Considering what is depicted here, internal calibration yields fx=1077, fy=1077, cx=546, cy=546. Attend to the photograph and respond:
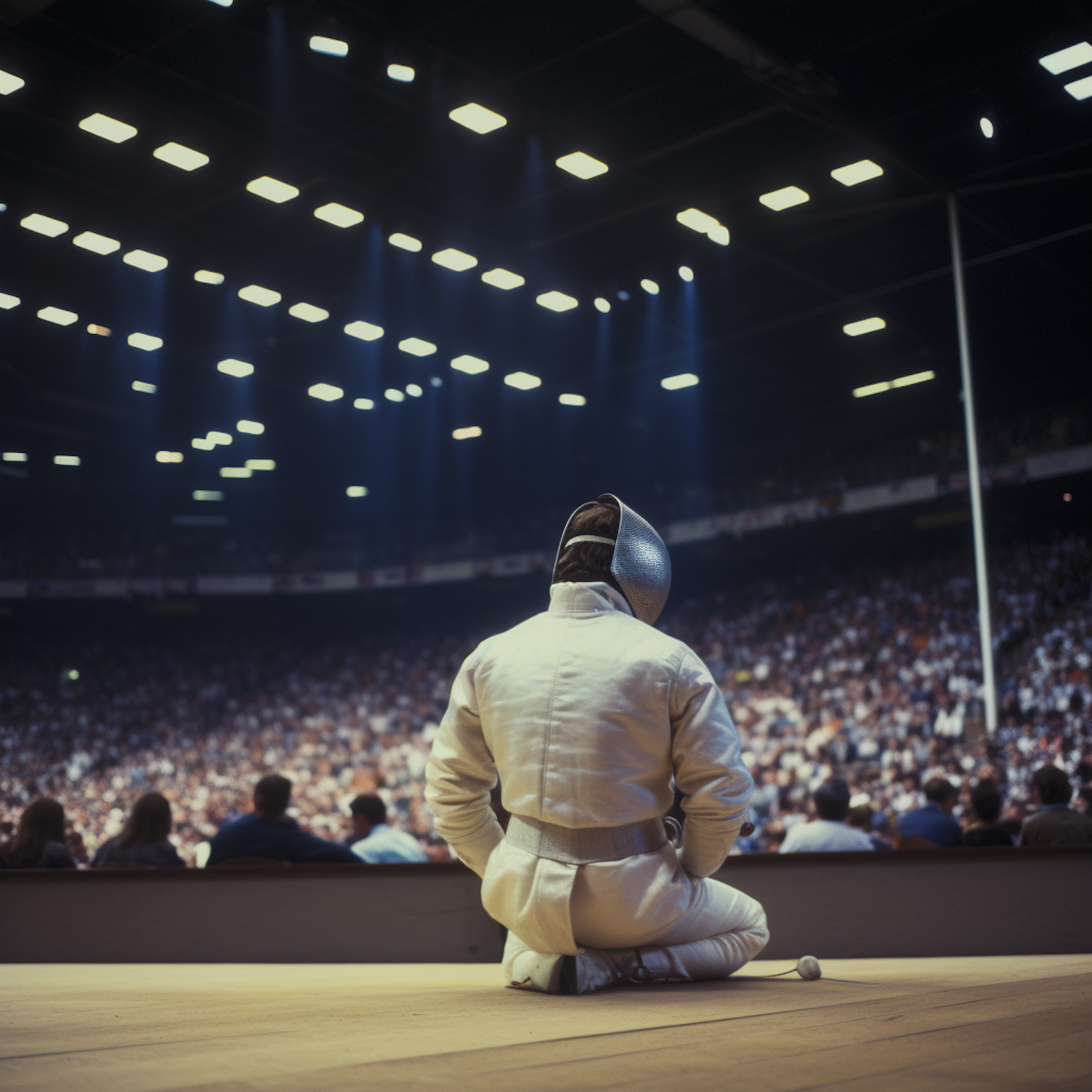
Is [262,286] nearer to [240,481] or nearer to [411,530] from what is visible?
[240,481]

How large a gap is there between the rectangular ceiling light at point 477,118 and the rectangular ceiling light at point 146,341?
20.6ft

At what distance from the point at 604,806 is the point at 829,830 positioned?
7.78ft

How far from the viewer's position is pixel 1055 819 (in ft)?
13.2

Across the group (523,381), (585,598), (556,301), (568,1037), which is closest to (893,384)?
(523,381)

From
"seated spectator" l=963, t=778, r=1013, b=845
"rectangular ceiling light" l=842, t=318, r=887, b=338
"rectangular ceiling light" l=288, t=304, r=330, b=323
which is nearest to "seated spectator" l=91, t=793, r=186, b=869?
"seated spectator" l=963, t=778, r=1013, b=845

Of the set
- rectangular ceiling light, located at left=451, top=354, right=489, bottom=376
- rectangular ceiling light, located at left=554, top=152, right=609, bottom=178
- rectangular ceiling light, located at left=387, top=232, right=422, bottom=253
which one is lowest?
rectangular ceiling light, located at left=554, top=152, right=609, bottom=178

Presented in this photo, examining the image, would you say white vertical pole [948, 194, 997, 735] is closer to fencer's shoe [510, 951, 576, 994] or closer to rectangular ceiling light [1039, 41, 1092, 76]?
rectangular ceiling light [1039, 41, 1092, 76]

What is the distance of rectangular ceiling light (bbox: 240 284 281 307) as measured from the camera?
1213cm

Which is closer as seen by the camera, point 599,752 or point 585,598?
point 599,752

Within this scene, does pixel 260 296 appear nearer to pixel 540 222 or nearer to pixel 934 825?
pixel 540 222

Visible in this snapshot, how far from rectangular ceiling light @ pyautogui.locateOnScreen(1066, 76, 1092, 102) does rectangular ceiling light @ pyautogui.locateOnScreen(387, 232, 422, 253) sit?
6.00 metres

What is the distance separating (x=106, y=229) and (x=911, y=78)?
24.5ft

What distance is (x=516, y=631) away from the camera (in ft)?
7.82

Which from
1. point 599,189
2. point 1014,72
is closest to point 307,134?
point 599,189
